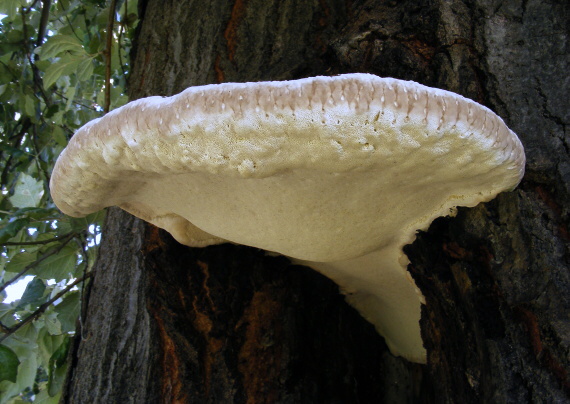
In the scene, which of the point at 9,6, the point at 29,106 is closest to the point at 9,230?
the point at 29,106

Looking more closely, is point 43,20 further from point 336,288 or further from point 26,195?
point 336,288

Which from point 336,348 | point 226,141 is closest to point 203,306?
point 336,348

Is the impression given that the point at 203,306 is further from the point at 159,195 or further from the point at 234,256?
the point at 159,195

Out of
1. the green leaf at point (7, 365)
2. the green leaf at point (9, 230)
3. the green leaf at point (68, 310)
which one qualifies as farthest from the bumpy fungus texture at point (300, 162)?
the green leaf at point (9, 230)

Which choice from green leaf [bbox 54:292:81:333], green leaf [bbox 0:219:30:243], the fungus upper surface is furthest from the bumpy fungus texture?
green leaf [bbox 0:219:30:243]

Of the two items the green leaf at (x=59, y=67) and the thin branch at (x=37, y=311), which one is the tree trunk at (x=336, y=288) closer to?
the thin branch at (x=37, y=311)

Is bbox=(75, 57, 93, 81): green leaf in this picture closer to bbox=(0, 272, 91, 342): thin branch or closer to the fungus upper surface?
bbox=(0, 272, 91, 342): thin branch
